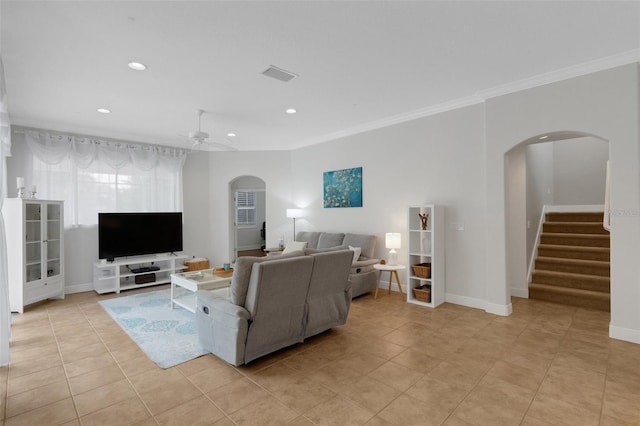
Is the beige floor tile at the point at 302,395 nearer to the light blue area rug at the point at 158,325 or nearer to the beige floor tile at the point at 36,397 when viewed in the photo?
the light blue area rug at the point at 158,325

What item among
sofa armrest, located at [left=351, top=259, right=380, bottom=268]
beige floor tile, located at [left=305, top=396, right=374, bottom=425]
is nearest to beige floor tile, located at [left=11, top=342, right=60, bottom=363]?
beige floor tile, located at [left=305, top=396, right=374, bottom=425]

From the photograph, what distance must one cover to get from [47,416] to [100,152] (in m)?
5.11

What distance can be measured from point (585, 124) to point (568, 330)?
2402 millimetres

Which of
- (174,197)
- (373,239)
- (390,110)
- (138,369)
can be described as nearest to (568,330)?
(373,239)

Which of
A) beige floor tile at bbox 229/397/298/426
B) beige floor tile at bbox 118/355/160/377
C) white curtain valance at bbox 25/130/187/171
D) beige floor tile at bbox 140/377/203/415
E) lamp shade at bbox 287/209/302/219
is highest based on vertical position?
white curtain valance at bbox 25/130/187/171

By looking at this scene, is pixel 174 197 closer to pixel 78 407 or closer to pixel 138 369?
pixel 138 369

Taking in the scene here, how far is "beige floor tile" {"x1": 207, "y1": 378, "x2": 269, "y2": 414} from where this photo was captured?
2367 mm

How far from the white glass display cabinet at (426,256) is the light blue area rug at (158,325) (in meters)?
3.17

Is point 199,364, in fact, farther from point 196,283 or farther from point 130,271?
point 130,271

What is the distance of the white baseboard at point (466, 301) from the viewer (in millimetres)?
4520

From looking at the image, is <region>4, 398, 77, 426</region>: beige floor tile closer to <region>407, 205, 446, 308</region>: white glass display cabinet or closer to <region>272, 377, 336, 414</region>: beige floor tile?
<region>272, 377, 336, 414</region>: beige floor tile

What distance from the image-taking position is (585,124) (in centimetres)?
360

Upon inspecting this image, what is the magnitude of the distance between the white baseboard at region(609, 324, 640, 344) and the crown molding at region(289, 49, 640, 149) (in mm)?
2836

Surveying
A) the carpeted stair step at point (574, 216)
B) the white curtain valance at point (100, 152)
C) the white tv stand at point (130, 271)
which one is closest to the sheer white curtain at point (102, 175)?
the white curtain valance at point (100, 152)
